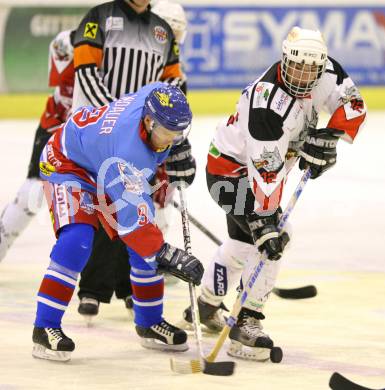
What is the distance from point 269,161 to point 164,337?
29.9 inches

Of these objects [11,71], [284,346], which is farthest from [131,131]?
[11,71]

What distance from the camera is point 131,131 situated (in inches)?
145

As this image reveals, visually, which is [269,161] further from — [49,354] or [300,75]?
[49,354]

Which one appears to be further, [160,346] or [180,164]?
[180,164]

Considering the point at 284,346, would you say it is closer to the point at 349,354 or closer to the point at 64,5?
the point at 349,354

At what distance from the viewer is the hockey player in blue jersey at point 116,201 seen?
3.62 metres

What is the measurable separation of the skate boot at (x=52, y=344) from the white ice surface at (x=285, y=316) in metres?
0.04

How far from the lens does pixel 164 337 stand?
159 inches

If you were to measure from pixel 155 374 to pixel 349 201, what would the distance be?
3.80 meters

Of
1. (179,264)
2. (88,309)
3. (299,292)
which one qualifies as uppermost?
(179,264)

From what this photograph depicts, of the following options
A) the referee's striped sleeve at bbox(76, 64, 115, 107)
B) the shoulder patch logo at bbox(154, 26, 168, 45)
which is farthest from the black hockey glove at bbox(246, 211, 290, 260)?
the shoulder patch logo at bbox(154, 26, 168, 45)

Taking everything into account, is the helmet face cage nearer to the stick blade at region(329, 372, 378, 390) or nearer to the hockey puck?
the hockey puck

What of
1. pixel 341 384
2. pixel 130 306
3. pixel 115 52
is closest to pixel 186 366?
pixel 341 384

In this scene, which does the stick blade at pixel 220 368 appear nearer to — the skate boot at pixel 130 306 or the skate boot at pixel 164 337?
the skate boot at pixel 164 337
